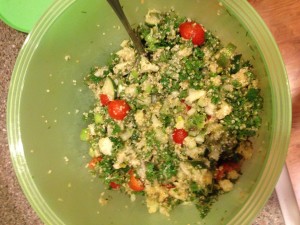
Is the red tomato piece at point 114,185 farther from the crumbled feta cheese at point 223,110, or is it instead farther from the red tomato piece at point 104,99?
the crumbled feta cheese at point 223,110

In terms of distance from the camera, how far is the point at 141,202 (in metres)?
1.01

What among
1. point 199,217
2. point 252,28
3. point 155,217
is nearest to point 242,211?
point 199,217

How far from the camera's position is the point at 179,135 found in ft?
2.99

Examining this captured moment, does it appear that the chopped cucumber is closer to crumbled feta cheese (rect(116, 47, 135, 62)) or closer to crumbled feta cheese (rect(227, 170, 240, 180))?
crumbled feta cheese (rect(116, 47, 135, 62))

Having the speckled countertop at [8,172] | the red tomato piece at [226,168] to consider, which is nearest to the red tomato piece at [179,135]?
the red tomato piece at [226,168]

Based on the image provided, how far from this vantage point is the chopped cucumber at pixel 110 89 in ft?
3.13

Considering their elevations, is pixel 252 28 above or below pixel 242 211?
above

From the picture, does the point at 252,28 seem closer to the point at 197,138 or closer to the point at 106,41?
the point at 197,138

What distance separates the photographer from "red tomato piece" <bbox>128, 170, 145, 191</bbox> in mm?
960

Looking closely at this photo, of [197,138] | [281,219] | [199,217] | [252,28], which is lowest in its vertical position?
[281,219]

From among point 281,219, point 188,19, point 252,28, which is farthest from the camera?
point 281,219

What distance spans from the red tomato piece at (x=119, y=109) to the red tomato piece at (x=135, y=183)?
5.8 inches

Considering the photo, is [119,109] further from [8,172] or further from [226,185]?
[8,172]

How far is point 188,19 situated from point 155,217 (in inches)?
20.3
